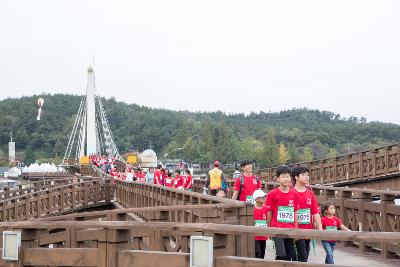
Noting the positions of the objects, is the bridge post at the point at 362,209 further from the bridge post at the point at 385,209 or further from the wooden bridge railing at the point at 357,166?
the wooden bridge railing at the point at 357,166

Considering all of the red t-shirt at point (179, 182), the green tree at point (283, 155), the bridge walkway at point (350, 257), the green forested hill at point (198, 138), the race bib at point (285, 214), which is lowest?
the bridge walkway at point (350, 257)

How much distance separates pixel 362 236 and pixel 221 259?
1661 mm

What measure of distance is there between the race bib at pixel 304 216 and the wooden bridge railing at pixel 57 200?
18.7 metres

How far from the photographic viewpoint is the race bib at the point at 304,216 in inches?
369

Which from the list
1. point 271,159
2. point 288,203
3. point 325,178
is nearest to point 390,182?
point 325,178

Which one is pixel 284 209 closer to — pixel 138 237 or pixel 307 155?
pixel 138 237

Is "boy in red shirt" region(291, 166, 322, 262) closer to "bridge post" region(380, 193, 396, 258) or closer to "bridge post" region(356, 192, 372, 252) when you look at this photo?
"bridge post" region(380, 193, 396, 258)

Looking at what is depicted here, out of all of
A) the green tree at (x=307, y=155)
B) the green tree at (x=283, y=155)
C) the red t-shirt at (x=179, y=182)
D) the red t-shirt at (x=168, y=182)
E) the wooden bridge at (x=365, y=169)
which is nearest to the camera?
the red t-shirt at (x=179, y=182)

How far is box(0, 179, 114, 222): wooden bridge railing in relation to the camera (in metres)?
27.7

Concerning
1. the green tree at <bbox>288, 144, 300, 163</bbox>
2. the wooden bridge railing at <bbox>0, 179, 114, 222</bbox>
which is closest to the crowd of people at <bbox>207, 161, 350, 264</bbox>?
the wooden bridge railing at <bbox>0, 179, 114, 222</bbox>

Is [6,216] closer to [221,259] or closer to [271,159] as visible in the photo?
[221,259]

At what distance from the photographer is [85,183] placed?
112ft

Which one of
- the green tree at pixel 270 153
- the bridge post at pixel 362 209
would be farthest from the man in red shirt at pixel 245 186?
the green tree at pixel 270 153

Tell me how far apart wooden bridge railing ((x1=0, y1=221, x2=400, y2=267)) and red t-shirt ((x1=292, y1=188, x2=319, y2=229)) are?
0.89 metres
